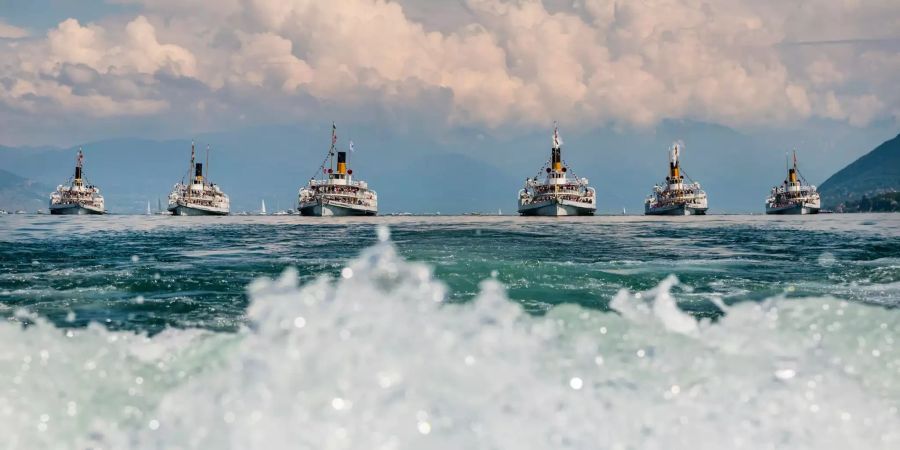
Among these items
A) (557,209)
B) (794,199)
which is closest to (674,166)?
(794,199)

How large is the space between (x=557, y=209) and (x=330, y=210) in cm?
5170

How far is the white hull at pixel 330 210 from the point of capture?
135875 millimetres

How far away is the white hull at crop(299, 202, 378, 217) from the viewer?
135875 millimetres

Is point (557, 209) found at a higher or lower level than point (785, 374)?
higher

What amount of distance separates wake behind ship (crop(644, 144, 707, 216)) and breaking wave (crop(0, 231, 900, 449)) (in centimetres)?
16375

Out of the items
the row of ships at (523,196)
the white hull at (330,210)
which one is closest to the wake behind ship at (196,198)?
the row of ships at (523,196)

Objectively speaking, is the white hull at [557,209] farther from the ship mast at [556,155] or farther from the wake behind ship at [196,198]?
the wake behind ship at [196,198]

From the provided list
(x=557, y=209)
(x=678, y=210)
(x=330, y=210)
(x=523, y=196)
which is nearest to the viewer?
(x=557, y=209)

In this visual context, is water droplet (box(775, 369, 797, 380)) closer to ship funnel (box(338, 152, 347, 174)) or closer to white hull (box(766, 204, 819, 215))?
ship funnel (box(338, 152, 347, 174))

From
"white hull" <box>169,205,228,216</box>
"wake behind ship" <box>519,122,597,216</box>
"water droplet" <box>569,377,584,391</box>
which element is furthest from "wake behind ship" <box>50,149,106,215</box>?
"water droplet" <box>569,377,584,391</box>

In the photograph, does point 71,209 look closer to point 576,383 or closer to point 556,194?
point 556,194

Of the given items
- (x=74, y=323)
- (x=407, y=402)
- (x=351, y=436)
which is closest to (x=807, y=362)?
(x=407, y=402)

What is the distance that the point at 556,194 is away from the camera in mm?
146250

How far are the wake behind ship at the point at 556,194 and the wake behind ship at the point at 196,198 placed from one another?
273 feet
